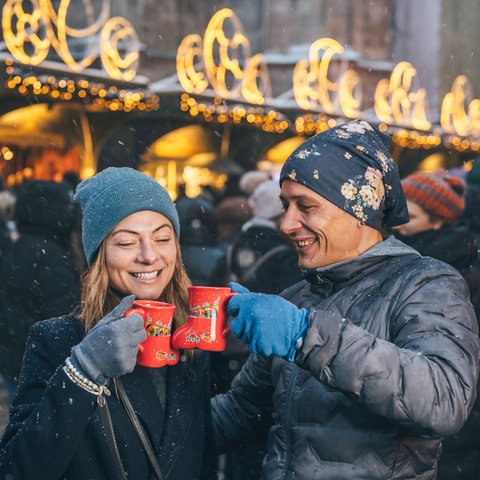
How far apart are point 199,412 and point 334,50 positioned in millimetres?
19000

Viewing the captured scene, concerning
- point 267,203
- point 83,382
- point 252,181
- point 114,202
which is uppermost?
point 114,202

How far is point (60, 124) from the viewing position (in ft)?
47.5

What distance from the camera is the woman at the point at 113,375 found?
2.21 meters

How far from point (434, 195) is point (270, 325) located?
266 centimetres

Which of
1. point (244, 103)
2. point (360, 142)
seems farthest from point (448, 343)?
point (244, 103)

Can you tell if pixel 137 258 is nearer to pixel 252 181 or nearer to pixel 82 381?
pixel 82 381

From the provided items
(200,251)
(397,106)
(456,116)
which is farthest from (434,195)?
(456,116)

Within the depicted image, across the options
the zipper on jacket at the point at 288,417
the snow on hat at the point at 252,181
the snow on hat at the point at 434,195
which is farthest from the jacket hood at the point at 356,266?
the snow on hat at the point at 252,181

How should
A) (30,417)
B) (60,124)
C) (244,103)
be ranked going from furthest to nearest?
1. (244,103)
2. (60,124)
3. (30,417)

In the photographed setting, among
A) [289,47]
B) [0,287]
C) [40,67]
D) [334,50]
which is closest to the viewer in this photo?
[0,287]

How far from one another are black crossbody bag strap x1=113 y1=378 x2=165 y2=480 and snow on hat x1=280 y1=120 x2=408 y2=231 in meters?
0.74

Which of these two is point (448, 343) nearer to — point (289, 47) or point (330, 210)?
point (330, 210)

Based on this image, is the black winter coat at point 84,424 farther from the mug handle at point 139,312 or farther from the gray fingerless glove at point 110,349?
the mug handle at point 139,312

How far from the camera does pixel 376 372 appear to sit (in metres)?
2.01
